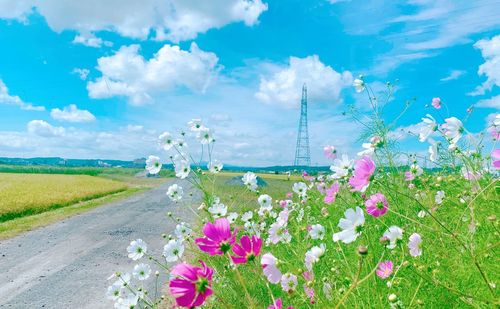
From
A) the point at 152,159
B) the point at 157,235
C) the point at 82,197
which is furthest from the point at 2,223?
the point at 152,159

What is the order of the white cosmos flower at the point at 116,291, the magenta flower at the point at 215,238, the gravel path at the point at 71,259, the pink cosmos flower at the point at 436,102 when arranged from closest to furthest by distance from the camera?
the magenta flower at the point at 215,238
the white cosmos flower at the point at 116,291
the pink cosmos flower at the point at 436,102
the gravel path at the point at 71,259

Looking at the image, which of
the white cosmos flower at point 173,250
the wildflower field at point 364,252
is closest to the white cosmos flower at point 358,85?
the wildflower field at point 364,252

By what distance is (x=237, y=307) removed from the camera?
3.28 metres

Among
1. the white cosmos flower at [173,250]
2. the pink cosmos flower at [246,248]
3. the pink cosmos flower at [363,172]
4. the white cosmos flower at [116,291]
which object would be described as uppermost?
the pink cosmos flower at [363,172]

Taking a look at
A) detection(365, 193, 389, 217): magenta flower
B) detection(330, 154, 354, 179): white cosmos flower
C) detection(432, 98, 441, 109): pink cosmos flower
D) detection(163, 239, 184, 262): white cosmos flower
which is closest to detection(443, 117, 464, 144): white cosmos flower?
detection(330, 154, 354, 179): white cosmos flower

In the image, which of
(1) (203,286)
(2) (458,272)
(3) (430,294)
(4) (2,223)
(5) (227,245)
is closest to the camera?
(1) (203,286)

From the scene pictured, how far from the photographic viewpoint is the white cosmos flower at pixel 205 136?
130 inches

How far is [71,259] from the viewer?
7.74 meters

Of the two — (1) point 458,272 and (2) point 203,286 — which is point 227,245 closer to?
(2) point 203,286

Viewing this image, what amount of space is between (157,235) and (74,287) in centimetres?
402

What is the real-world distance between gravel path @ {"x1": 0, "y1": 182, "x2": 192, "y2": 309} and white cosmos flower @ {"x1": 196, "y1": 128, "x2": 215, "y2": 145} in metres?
→ 0.91

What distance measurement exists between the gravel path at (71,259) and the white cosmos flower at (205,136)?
35.8 inches

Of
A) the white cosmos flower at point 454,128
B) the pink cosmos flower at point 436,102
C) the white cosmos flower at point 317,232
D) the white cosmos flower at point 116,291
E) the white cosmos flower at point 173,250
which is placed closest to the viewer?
the white cosmos flower at point 454,128

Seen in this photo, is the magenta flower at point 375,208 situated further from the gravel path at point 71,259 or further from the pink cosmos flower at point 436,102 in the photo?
the pink cosmos flower at point 436,102
